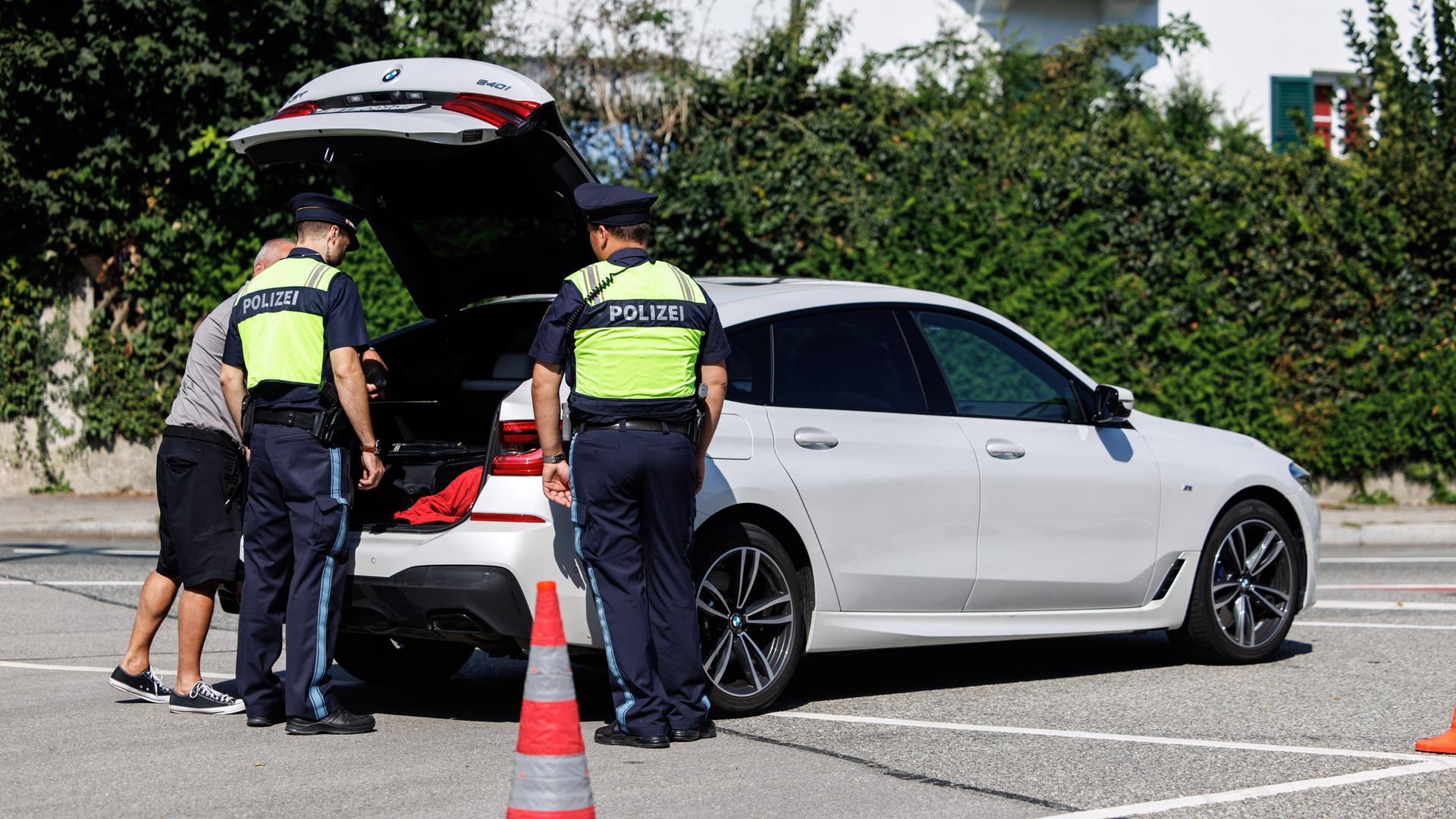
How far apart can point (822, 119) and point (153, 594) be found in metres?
11.0

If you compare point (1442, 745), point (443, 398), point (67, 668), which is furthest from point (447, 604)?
point (1442, 745)

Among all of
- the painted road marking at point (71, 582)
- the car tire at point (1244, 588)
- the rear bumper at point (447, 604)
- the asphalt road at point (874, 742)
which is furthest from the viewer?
the painted road marking at point (71, 582)

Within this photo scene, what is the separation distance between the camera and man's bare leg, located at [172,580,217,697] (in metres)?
6.05

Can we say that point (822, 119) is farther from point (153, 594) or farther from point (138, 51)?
point (153, 594)

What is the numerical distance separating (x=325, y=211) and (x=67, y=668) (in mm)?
2687

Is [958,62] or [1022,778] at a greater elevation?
[958,62]

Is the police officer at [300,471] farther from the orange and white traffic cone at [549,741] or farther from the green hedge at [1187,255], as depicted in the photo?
the green hedge at [1187,255]

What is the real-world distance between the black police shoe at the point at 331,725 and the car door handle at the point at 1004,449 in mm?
2698

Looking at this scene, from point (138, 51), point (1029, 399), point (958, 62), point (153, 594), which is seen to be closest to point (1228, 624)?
point (1029, 399)

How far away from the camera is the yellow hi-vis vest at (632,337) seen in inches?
214

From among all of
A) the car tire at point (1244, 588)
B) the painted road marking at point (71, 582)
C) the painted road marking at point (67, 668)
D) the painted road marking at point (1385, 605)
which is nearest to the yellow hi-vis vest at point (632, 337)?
the painted road marking at point (67, 668)

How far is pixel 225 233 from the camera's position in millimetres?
14875

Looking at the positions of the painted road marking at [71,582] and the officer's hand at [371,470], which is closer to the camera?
the officer's hand at [371,470]

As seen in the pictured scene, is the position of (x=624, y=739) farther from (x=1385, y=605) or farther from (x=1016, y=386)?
(x=1385, y=605)
